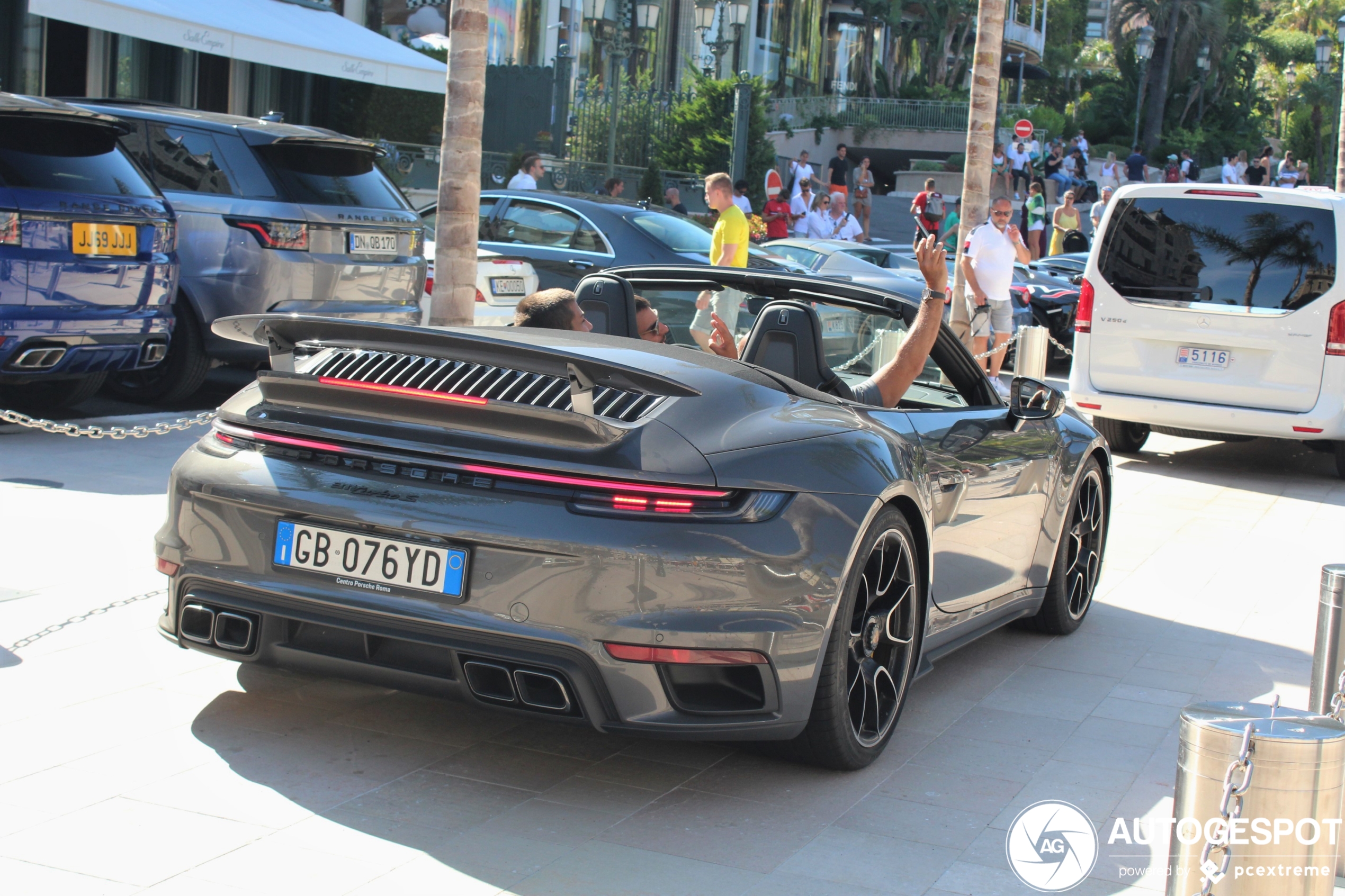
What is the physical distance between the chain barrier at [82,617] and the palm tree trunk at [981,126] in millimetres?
9468

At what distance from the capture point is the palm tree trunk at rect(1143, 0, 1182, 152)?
6109 cm

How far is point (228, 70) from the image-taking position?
2275 cm

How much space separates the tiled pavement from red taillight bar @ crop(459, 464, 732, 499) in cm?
83

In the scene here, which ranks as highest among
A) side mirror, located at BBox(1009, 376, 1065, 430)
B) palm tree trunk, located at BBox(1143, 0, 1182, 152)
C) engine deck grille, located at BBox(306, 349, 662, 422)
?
palm tree trunk, located at BBox(1143, 0, 1182, 152)

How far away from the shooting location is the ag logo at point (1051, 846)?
3.54 m

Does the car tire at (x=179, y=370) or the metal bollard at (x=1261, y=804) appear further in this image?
the car tire at (x=179, y=370)

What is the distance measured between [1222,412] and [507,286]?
5408 millimetres

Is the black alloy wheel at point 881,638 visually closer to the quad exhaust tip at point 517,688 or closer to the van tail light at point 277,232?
the quad exhaust tip at point 517,688

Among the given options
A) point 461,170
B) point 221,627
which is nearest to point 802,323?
point 221,627

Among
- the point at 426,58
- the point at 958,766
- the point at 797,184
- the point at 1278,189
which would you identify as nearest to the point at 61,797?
the point at 958,766

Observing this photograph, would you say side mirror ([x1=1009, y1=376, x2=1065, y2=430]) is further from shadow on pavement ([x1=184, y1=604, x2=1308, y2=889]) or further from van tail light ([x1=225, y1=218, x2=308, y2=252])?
van tail light ([x1=225, y1=218, x2=308, y2=252])

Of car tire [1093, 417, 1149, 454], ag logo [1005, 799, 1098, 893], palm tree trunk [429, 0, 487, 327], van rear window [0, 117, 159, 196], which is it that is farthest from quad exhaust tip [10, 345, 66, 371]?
car tire [1093, 417, 1149, 454]

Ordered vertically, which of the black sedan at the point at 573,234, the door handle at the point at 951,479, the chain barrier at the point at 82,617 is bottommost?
the chain barrier at the point at 82,617

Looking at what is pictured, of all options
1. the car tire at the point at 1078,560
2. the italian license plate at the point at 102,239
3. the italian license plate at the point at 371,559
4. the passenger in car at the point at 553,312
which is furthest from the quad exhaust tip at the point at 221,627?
the italian license plate at the point at 102,239
